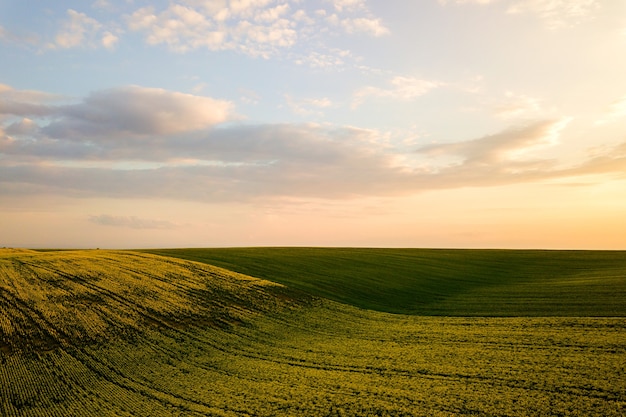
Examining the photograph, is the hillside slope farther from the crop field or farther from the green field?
the green field

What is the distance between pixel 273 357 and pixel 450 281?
31620 millimetres

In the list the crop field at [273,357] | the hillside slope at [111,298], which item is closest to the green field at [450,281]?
the crop field at [273,357]

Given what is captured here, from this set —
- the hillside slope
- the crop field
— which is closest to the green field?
the crop field

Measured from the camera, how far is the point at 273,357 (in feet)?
66.4

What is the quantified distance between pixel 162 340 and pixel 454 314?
19.0 m

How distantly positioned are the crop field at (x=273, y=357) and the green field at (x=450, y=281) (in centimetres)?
207

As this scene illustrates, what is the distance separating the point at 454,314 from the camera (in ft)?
96.8

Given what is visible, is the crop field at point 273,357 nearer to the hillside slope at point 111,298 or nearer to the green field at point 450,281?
the hillside slope at point 111,298

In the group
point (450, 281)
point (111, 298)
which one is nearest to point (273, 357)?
point (111, 298)

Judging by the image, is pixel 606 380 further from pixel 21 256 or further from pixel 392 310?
pixel 21 256

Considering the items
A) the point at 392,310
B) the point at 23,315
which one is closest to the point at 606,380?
the point at 392,310

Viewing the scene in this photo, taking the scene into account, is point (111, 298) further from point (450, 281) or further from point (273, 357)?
point (450, 281)

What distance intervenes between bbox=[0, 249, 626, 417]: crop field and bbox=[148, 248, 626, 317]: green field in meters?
2.07

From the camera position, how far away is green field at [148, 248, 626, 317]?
30578mm
